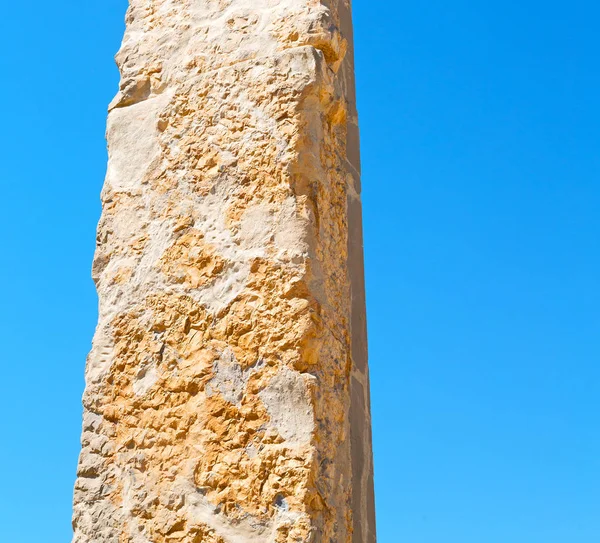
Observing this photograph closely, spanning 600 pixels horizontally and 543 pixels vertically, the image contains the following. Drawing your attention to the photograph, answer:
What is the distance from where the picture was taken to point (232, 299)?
7.23 feet

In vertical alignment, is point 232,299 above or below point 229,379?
above

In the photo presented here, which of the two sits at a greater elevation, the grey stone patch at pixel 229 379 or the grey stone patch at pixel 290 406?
the grey stone patch at pixel 229 379

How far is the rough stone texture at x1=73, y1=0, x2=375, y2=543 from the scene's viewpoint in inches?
81.0

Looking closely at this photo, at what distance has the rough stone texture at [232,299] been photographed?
6.75ft

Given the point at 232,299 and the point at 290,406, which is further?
the point at 232,299

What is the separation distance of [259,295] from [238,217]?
0.23 meters

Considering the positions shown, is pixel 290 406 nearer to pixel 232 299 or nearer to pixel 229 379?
pixel 229 379

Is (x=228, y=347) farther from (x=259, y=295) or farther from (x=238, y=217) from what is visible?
(x=238, y=217)

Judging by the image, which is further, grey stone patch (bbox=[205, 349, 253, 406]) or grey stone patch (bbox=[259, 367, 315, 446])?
grey stone patch (bbox=[205, 349, 253, 406])

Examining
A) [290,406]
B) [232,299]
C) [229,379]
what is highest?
[232,299]

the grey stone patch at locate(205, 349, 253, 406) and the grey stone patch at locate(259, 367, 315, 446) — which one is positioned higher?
the grey stone patch at locate(205, 349, 253, 406)

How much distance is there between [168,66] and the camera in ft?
8.37

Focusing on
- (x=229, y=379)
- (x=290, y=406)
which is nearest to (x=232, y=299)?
(x=229, y=379)

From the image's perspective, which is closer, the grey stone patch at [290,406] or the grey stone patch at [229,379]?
the grey stone patch at [290,406]
